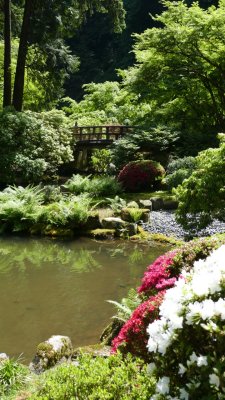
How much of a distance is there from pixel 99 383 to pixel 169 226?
10.3 metres

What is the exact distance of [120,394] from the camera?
10.8 ft

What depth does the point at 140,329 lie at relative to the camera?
13.9 ft

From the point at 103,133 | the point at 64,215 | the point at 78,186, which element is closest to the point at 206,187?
the point at 64,215

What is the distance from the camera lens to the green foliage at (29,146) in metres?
20.0

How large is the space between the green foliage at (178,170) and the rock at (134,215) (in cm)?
318

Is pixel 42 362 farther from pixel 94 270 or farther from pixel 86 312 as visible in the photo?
pixel 94 270

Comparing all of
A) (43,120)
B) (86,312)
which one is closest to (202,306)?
(86,312)

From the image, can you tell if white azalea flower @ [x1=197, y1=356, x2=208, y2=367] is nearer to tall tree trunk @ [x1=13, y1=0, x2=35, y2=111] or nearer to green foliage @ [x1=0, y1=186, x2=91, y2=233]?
green foliage @ [x1=0, y1=186, x2=91, y2=233]

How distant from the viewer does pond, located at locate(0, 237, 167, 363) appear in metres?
7.02

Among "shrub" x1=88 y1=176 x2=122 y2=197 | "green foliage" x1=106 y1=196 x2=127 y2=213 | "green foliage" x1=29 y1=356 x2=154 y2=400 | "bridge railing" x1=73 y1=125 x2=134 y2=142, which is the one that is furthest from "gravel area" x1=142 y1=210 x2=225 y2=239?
"bridge railing" x1=73 y1=125 x2=134 y2=142

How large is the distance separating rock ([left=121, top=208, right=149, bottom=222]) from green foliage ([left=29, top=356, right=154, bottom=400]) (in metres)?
10.3

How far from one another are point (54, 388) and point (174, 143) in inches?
720

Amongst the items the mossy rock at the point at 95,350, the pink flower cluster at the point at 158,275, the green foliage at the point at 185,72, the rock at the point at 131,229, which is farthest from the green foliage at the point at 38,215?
the green foliage at the point at 185,72

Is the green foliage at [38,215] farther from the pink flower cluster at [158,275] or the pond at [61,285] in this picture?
the pink flower cluster at [158,275]
